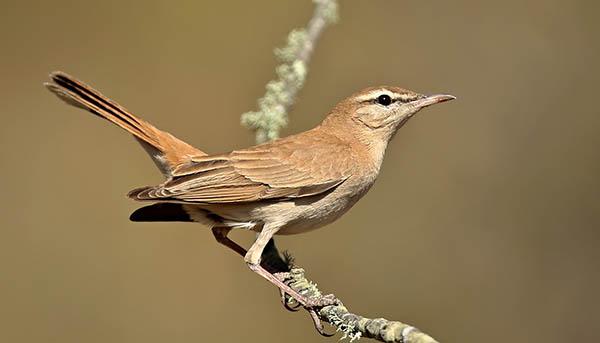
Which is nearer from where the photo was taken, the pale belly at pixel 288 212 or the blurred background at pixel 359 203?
the pale belly at pixel 288 212

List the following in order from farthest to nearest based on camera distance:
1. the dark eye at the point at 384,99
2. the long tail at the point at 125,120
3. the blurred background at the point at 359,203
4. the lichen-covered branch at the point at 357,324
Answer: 1. the blurred background at the point at 359,203
2. the dark eye at the point at 384,99
3. the long tail at the point at 125,120
4. the lichen-covered branch at the point at 357,324

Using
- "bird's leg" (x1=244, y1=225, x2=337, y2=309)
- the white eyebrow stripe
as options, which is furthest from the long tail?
the white eyebrow stripe

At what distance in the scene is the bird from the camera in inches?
187

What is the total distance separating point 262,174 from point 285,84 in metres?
0.60

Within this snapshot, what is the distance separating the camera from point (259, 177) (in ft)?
15.8

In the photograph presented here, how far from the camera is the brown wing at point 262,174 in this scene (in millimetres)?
4719

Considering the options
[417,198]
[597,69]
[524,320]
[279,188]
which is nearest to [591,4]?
[597,69]

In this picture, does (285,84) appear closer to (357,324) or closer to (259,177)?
(259,177)

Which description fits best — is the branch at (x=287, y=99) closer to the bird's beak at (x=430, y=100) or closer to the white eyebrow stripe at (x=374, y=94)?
the white eyebrow stripe at (x=374, y=94)

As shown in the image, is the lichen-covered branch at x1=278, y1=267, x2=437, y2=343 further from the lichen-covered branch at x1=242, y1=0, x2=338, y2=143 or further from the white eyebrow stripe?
the white eyebrow stripe

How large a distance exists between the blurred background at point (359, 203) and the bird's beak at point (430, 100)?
208 cm

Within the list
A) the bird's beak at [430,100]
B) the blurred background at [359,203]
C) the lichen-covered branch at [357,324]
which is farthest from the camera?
the blurred background at [359,203]

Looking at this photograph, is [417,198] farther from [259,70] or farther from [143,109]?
[143,109]

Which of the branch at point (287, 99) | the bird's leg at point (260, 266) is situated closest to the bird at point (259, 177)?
the bird's leg at point (260, 266)
